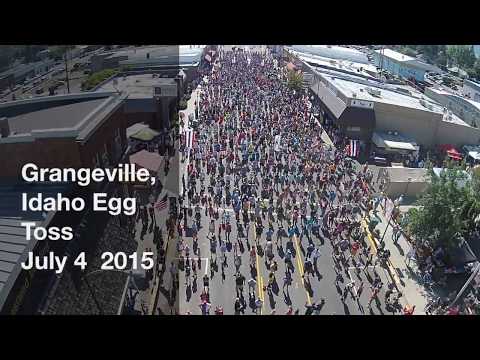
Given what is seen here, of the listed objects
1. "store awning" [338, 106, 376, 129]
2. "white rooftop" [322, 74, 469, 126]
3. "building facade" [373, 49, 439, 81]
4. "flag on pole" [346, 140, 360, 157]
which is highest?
"building facade" [373, 49, 439, 81]

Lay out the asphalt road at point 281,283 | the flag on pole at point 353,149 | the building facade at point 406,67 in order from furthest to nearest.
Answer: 1. the building facade at point 406,67
2. the flag on pole at point 353,149
3. the asphalt road at point 281,283

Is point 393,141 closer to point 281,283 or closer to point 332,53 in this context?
point 281,283

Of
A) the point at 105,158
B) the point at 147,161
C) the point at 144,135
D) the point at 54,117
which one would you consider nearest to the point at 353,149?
the point at 147,161

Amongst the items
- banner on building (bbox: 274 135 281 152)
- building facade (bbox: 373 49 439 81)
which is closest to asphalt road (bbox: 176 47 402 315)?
banner on building (bbox: 274 135 281 152)

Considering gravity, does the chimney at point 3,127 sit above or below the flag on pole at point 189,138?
above

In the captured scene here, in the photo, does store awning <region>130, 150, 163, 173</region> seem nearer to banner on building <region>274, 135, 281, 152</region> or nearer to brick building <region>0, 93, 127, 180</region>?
brick building <region>0, 93, 127, 180</region>

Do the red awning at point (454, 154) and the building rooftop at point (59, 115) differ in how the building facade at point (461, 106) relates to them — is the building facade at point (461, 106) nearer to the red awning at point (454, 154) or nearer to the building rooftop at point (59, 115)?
the red awning at point (454, 154)

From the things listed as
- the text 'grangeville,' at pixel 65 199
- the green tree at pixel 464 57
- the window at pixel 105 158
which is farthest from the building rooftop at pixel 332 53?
the window at pixel 105 158

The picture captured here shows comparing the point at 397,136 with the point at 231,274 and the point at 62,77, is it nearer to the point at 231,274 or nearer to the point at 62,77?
the point at 231,274
